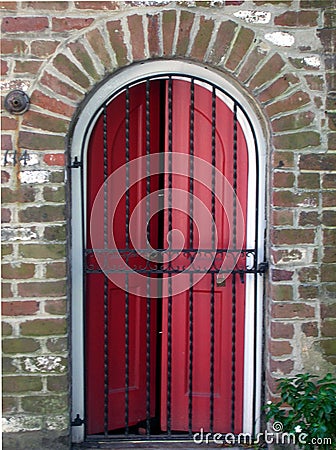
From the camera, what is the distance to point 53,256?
134 inches

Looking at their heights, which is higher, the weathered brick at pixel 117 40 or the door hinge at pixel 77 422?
the weathered brick at pixel 117 40

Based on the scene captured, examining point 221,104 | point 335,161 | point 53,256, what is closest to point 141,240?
point 53,256

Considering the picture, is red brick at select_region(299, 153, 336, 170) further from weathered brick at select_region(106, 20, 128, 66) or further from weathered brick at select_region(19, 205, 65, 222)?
weathered brick at select_region(19, 205, 65, 222)

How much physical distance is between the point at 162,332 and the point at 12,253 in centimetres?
97

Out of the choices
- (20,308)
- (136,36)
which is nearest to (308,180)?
(136,36)

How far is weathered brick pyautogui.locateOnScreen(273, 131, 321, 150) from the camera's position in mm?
3389

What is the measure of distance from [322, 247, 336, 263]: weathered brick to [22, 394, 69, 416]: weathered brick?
1506 mm

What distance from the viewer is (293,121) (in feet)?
11.1

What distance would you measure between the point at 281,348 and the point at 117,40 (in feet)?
5.79

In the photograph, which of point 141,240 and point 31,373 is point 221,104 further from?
point 31,373

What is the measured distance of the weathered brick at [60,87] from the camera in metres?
3.32

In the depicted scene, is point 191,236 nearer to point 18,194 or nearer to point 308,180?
point 308,180

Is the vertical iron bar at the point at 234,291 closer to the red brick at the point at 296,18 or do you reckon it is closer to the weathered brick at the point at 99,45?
the red brick at the point at 296,18

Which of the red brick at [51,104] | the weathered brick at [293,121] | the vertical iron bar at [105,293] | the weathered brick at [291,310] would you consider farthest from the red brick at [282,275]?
the red brick at [51,104]
